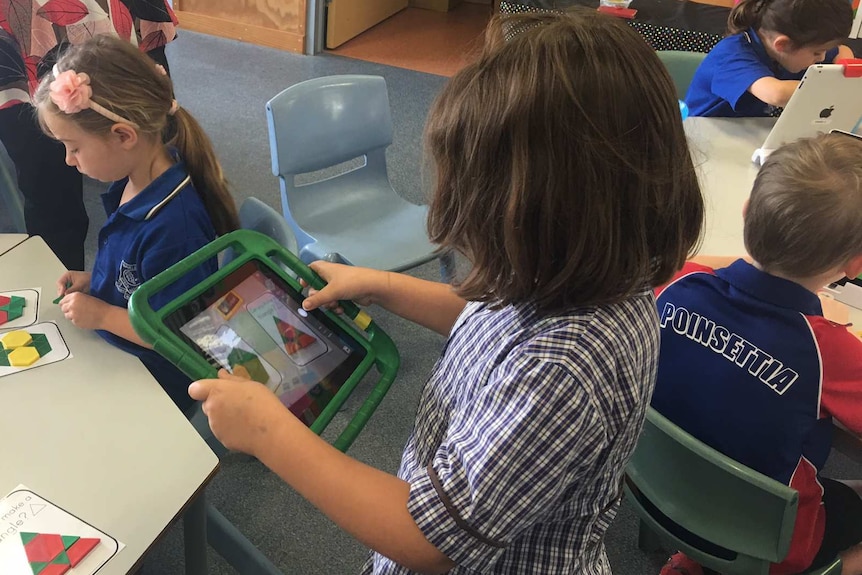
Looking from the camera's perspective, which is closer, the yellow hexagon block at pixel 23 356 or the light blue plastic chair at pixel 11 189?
the yellow hexagon block at pixel 23 356

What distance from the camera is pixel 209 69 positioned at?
12.3 feet

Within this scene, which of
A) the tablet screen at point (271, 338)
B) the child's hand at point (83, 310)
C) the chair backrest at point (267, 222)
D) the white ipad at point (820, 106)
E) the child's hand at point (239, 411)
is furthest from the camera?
the white ipad at point (820, 106)

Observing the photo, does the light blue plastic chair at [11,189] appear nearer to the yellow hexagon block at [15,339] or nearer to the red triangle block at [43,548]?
the yellow hexagon block at [15,339]

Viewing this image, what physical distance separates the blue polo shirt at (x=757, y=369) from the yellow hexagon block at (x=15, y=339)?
1.04 meters

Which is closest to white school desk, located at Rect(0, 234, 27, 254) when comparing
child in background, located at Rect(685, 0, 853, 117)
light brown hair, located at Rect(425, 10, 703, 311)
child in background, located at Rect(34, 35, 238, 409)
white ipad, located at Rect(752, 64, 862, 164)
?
child in background, located at Rect(34, 35, 238, 409)

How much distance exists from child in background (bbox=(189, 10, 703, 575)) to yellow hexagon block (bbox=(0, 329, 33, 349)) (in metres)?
0.58

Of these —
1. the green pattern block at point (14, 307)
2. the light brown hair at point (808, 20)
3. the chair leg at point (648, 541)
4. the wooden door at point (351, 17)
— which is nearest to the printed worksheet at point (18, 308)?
the green pattern block at point (14, 307)

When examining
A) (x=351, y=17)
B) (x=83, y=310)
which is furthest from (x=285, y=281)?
(x=351, y=17)

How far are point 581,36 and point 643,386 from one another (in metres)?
0.34

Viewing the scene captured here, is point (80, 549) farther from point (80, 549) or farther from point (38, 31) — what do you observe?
point (38, 31)

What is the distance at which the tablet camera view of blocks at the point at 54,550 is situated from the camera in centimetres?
77

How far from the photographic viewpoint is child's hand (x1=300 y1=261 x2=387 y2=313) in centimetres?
99

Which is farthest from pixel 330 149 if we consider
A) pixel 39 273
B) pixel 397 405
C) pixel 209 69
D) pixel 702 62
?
pixel 209 69

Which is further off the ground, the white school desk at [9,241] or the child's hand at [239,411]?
the child's hand at [239,411]
